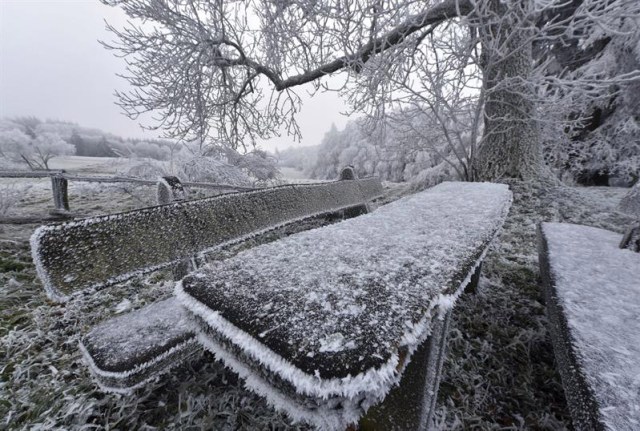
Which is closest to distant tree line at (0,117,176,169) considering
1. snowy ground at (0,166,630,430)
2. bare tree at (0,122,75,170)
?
bare tree at (0,122,75,170)

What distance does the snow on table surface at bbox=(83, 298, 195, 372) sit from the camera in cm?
109

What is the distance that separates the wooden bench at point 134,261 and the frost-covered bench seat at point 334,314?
160mm

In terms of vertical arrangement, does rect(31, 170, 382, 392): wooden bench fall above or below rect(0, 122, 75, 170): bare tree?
below

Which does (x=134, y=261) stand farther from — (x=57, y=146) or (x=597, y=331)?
(x=57, y=146)

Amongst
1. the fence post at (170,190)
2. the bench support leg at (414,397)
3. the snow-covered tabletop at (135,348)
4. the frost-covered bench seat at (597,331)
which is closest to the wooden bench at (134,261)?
the snow-covered tabletop at (135,348)

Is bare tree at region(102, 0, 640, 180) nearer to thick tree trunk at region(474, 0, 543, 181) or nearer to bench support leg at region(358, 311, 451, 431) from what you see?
thick tree trunk at region(474, 0, 543, 181)

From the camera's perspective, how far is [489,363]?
5.04ft

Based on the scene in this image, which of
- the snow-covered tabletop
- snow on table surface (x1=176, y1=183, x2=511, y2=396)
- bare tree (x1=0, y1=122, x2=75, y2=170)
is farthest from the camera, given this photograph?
bare tree (x1=0, y1=122, x2=75, y2=170)

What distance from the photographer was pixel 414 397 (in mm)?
851

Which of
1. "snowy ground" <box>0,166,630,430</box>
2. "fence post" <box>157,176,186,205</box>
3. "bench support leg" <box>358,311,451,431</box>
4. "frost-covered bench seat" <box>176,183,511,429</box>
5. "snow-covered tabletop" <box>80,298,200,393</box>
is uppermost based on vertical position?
"fence post" <box>157,176,186,205</box>

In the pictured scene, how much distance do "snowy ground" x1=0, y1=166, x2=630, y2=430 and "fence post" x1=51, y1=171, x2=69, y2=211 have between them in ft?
6.39

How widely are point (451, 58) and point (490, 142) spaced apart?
194cm

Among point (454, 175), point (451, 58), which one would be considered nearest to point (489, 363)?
point (451, 58)

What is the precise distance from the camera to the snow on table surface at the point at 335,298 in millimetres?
461
